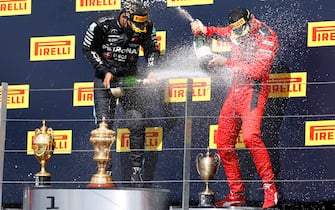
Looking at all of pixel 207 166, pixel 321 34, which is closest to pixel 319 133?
pixel 321 34

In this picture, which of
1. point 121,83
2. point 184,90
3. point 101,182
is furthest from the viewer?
point 184,90

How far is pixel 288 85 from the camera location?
8570 mm

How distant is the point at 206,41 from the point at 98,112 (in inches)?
36.0

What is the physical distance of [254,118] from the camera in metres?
8.26

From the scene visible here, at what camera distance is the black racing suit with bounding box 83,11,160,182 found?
868cm

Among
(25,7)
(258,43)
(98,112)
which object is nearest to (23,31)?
(25,7)

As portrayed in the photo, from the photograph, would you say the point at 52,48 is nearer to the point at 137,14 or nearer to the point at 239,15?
the point at 137,14

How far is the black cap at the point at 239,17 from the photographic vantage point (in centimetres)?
838

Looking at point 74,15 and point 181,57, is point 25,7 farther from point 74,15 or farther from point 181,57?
point 181,57

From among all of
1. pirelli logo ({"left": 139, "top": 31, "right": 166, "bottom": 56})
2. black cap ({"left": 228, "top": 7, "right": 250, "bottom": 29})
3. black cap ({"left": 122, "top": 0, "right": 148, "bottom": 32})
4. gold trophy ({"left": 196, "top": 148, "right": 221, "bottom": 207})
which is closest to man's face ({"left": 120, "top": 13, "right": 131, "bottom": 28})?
black cap ({"left": 122, "top": 0, "right": 148, "bottom": 32})

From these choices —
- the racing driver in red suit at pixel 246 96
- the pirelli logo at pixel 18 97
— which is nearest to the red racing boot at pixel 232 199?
the racing driver in red suit at pixel 246 96

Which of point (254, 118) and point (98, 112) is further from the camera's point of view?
point (98, 112)

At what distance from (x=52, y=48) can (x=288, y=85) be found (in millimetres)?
1887

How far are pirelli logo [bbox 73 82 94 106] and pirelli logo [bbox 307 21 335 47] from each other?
1.68 m
